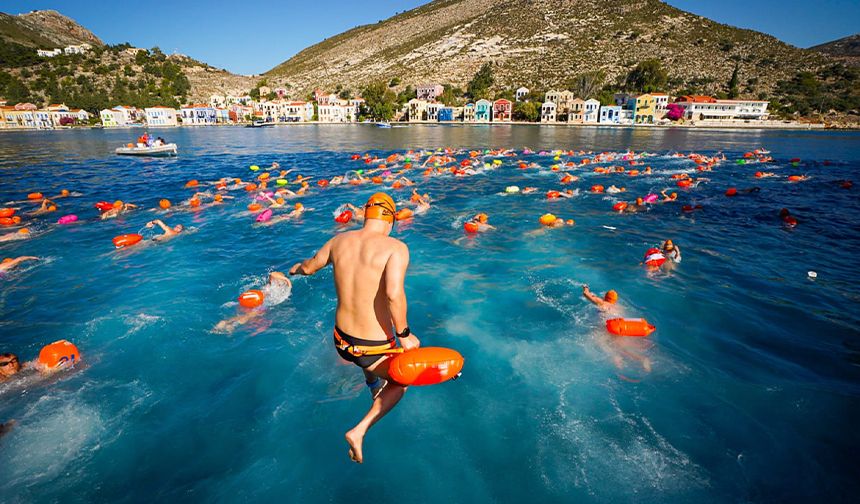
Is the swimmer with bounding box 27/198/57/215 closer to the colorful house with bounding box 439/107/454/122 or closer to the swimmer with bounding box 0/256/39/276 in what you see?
the swimmer with bounding box 0/256/39/276

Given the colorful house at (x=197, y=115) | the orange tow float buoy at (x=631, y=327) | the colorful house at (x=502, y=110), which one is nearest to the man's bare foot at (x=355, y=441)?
the orange tow float buoy at (x=631, y=327)

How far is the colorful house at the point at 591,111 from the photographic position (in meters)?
90.4

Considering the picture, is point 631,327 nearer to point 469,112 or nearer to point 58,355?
point 58,355

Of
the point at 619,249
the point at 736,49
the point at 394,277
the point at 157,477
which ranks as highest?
the point at 736,49

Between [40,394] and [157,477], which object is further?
[40,394]

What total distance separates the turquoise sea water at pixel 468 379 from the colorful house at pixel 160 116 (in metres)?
119

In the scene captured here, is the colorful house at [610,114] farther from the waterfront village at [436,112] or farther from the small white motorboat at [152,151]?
the small white motorboat at [152,151]

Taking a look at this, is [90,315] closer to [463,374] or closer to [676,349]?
[463,374]

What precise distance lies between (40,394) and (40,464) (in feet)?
5.66

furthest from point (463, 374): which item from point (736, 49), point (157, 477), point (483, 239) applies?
point (736, 49)

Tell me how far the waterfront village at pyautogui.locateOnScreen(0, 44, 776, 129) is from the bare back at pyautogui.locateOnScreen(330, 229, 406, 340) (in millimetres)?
100081

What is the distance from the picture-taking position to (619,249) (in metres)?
12.3

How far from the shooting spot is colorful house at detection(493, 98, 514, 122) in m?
100

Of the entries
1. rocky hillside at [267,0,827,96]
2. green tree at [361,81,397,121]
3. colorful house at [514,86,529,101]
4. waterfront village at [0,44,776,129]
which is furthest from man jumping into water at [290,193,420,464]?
rocky hillside at [267,0,827,96]
